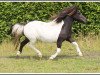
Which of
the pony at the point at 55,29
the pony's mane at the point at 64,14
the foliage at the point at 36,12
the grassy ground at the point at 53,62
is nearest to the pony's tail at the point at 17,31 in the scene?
the pony at the point at 55,29

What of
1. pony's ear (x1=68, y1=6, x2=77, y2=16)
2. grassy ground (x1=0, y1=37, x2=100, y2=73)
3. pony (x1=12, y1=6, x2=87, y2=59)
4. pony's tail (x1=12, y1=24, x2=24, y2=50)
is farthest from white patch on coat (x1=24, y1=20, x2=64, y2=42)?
grassy ground (x1=0, y1=37, x2=100, y2=73)

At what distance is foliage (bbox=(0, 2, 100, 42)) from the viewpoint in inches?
588

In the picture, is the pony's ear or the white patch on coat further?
the pony's ear

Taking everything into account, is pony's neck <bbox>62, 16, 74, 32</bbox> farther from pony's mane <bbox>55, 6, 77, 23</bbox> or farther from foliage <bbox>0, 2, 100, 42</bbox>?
foliage <bbox>0, 2, 100, 42</bbox>

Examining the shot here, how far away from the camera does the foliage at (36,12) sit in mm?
14938

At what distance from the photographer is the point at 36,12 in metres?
15.2

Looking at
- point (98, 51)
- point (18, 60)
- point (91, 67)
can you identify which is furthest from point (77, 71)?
point (98, 51)

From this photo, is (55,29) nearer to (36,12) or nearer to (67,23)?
(67,23)

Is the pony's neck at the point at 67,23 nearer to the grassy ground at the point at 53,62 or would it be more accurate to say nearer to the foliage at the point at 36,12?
the grassy ground at the point at 53,62

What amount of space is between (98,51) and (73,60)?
2313 millimetres

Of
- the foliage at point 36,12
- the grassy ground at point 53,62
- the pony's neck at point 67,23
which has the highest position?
the pony's neck at point 67,23

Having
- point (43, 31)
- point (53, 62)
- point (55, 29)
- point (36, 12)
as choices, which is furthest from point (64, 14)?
point (36, 12)

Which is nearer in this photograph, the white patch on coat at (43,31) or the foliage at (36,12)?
the white patch on coat at (43,31)

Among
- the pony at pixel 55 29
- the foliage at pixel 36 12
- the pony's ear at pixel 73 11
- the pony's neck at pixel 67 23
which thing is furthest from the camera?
the foliage at pixel 36 12
